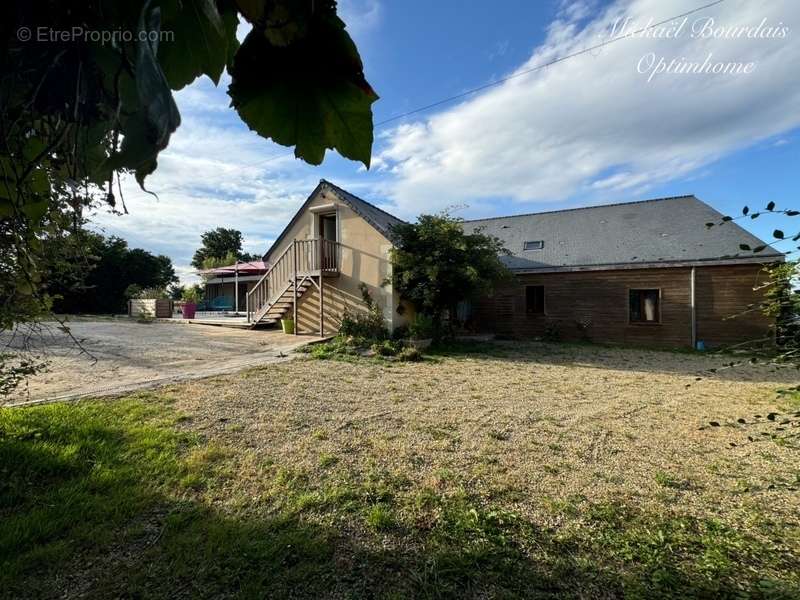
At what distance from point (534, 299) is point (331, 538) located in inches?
501

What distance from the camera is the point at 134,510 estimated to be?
2234 millimetres

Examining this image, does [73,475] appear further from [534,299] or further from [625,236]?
[625,236]

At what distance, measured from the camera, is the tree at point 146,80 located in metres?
0.36

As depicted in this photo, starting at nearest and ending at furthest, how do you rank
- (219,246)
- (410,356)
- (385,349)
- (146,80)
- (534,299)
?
(146,80), (410,356), (385,349), (534,299), (219,246)

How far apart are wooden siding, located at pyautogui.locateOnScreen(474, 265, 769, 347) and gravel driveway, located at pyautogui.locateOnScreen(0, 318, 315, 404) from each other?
302 inches

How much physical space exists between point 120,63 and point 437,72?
8187mm

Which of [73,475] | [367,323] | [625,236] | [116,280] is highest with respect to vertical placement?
[625,236]

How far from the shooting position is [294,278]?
11.2 meters

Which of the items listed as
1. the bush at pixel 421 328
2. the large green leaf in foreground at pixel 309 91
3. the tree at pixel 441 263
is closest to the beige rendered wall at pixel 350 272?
the tree at pixel 441 263

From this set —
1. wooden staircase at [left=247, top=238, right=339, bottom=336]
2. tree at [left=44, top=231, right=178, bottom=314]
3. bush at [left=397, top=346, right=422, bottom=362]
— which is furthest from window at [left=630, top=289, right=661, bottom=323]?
tree at [left=44, top=231, right=178, bottom=314]

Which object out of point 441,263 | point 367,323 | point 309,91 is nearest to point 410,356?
point 367,323

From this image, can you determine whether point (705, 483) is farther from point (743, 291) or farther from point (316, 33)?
point (743, 291)

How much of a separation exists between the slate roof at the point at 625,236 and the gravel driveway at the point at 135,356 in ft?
24.5

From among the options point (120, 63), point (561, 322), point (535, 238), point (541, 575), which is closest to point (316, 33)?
point (120, 63)
